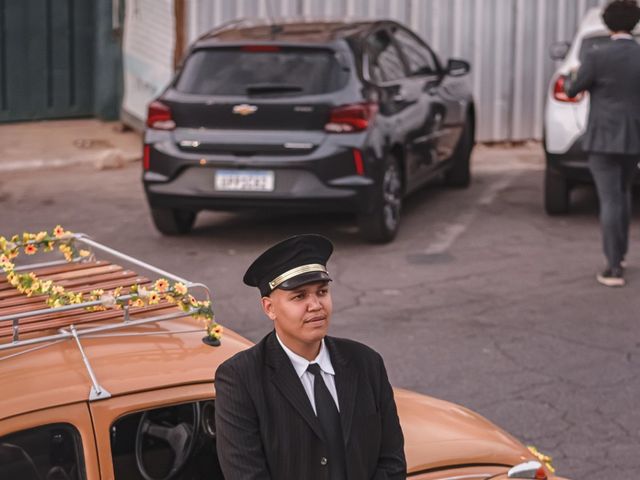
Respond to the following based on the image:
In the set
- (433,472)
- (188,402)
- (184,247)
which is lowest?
(184,247)

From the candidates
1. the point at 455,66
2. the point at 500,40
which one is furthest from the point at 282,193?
the point at 500,40

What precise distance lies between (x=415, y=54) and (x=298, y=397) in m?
8.71

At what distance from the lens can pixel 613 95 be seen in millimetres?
9258

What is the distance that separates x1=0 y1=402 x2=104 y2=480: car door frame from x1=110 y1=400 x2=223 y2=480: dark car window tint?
11cm

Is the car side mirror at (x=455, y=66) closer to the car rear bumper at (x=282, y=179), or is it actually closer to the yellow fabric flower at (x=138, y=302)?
the car rear bumper at (x=282, y=179)

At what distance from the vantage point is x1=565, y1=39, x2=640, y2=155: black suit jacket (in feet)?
30.0

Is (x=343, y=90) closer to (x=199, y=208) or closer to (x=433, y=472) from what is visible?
(x=199, y=208)

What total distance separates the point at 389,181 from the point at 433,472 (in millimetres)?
6306

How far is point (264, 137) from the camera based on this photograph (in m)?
10.0

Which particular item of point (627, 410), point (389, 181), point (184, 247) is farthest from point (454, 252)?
point (627, 410)

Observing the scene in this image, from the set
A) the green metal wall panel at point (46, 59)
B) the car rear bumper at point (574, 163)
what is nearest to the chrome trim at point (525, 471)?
the car rear bumper at point (574, 163)

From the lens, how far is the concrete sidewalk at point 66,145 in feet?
46.8

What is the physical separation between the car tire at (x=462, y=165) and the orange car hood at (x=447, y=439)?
26.5 feet

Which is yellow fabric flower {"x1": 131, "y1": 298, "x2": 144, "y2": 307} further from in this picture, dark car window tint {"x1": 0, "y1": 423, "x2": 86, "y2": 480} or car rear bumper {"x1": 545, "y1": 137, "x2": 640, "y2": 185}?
car rear bumper {"x1": 545, "y1": 137, "x2": 640, "y2": 185}
